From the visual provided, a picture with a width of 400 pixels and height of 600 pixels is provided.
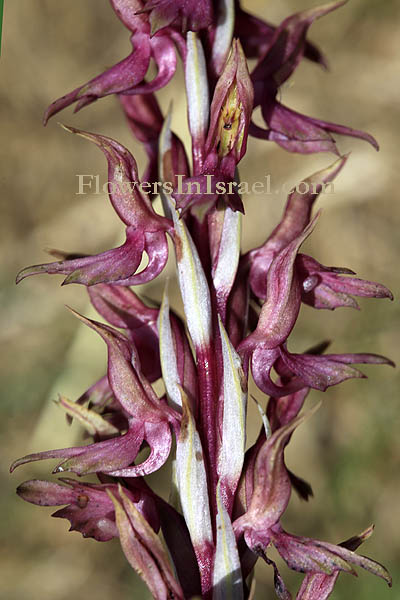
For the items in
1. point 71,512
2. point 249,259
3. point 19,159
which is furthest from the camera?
point 19,159

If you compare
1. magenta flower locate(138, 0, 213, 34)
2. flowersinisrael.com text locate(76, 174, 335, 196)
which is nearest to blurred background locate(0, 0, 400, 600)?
flowersinisrael.com text locate(76, 174, 335, 196)

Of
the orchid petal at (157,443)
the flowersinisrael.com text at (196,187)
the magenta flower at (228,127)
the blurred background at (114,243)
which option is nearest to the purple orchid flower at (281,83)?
the flowersinisrael.com text at (196,187)

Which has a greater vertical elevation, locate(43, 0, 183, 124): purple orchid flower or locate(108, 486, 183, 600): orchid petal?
locate(43, 0, 183, 124): purple orchid flower

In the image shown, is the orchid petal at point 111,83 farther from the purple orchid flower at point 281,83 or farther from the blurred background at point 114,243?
the blurred background at point 114,243

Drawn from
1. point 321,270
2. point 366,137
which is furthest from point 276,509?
point 366,137

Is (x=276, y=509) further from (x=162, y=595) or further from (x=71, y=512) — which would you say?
(x=71, y=512)

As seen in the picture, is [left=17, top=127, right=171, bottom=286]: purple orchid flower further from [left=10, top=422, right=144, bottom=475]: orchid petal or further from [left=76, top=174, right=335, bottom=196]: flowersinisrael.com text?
[left=10, top=422, right=144, bottom=475]: orchid petal

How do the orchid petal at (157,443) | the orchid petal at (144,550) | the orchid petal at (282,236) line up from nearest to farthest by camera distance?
the orchid petal at (144,550) → the orchid petal at (157,443) → the orchid petal at (282,236)

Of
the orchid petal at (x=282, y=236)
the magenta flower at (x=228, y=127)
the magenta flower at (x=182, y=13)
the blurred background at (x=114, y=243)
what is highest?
the magenta flower at (x=182, y=13)
